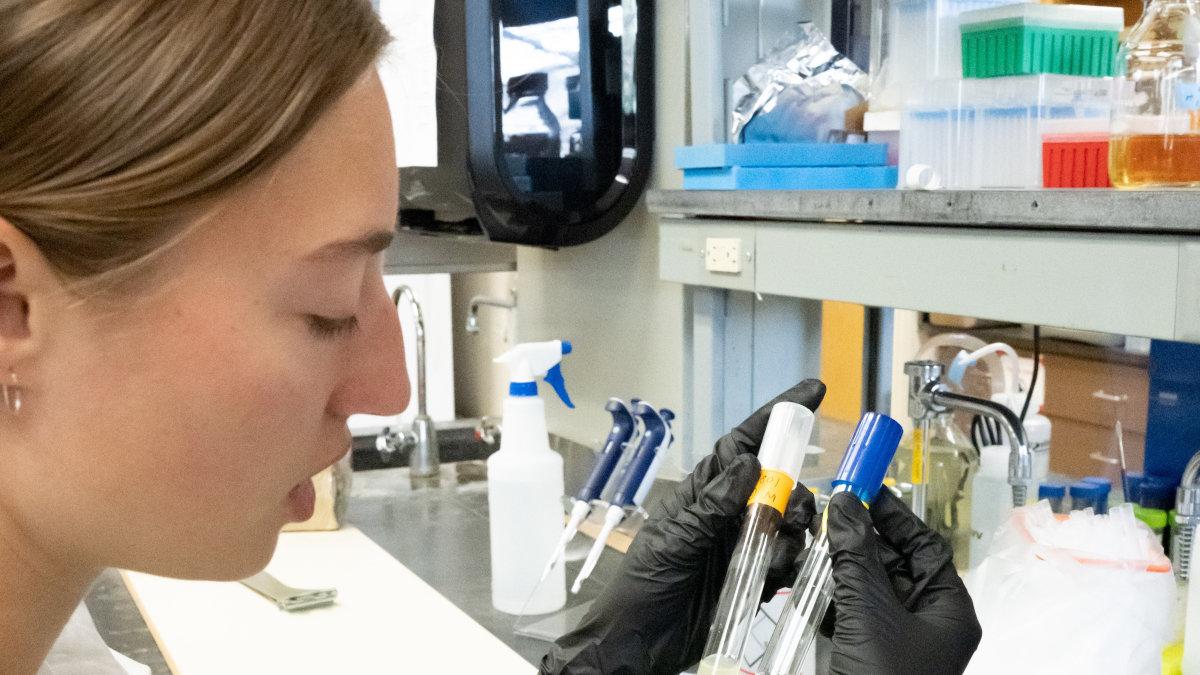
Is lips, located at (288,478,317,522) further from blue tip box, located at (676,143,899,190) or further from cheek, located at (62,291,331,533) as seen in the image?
blue tip box, located at (676,143,899,190)

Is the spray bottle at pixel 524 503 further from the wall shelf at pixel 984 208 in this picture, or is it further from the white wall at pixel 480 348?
the white wall at pixel 480 348

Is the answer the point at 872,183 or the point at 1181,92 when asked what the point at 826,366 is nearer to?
the point at 872,183

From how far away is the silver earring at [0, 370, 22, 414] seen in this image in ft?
2.04

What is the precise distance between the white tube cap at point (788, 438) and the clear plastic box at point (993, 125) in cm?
55

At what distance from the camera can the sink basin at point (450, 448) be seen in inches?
91.7

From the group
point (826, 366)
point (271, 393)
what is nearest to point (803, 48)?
point (271, 393)

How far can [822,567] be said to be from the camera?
87 cm

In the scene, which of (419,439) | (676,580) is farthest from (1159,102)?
(419,439)

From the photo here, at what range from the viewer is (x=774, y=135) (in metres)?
1.62

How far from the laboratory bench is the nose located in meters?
0.59

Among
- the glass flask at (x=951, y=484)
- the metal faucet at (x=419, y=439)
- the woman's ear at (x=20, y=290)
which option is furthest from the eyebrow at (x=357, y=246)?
the metal faucet at (x=419, y=439)

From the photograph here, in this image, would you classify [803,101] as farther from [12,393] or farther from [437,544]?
[12,393]

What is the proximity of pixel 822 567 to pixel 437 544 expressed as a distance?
92 centimetres

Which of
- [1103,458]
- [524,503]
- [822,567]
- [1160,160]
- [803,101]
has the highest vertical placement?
[803,101]
